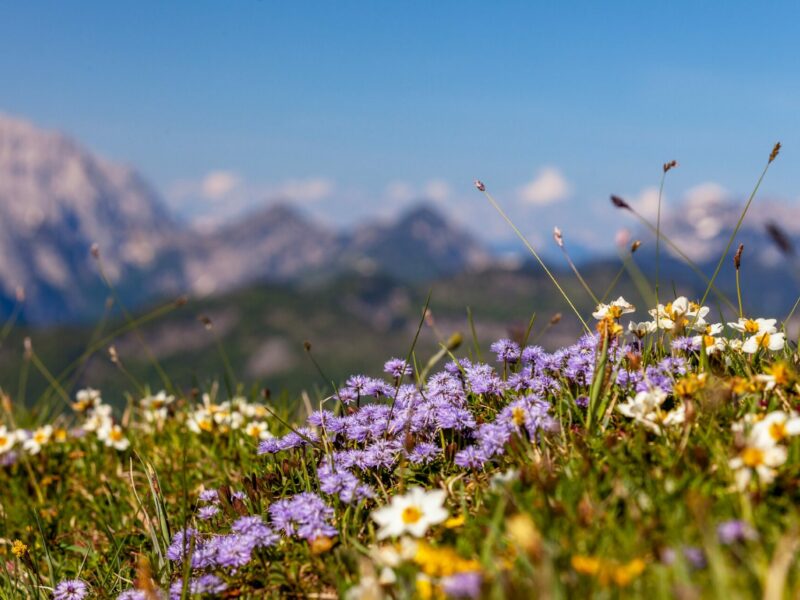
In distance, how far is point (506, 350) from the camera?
5266 millimetres

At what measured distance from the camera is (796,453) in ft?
11.7

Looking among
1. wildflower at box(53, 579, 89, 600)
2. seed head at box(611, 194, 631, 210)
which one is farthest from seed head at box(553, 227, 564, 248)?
wildflower at box(53, 579, 89, 600)

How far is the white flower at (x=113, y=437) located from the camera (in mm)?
8171

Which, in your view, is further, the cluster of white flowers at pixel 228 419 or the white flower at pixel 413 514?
the cluster of white flowers at pixel 228 419

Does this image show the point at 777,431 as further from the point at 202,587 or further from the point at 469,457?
the point at 202,587

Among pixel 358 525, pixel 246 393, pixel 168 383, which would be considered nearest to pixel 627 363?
pixel 358 525

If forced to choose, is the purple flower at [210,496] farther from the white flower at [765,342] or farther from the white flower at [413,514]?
the white flower at [765,342]

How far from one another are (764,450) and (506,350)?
7.15 feet

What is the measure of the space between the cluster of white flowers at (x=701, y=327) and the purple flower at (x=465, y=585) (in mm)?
2638

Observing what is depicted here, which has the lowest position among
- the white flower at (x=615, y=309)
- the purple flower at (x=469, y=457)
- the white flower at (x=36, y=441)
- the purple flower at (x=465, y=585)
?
the white flower at (x=36, y=441)

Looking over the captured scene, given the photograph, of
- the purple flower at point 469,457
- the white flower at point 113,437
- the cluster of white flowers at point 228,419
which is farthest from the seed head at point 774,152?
the white flower at point 113,437

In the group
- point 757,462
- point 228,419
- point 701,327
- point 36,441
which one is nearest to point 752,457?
point 757,462

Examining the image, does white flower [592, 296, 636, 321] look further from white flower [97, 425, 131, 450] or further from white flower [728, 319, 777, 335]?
white flower [97, 425, 131, 450]

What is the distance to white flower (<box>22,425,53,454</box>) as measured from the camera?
8.12 metres
